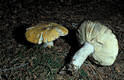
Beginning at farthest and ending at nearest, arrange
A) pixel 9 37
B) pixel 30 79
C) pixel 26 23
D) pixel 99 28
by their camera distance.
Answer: pixel 26 23
pixel 9 37
pixel 30 79
pixel 99 28

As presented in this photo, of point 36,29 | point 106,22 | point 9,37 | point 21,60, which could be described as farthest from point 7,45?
point 106,22

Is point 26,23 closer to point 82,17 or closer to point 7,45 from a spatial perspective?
point 7,45

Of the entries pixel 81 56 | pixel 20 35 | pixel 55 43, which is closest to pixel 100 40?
pixel 81 56

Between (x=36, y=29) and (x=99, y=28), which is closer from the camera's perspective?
(x=99, y=28)

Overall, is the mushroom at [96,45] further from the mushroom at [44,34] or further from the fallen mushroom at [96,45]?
the mushroom at [44,34]

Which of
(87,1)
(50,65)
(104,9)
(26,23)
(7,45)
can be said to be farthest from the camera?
(87,1)

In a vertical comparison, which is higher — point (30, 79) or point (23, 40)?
point (23, 40)

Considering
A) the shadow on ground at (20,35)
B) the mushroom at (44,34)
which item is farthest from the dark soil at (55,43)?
the mushroom at (44,34)

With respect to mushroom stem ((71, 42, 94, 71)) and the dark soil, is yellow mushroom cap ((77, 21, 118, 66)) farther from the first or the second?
the dark soil
